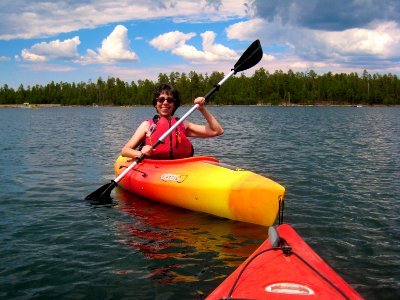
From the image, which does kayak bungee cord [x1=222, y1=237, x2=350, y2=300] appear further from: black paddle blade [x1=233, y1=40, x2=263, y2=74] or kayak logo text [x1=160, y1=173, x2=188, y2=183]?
black paddle blade [x1=233, y1=40, x2=263, y2=74]

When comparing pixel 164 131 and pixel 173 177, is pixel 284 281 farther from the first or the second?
pixel 164 131

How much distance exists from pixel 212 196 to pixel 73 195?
3383 mm

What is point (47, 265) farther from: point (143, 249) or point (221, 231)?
point (221, 231)

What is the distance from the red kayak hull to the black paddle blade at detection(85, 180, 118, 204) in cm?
501

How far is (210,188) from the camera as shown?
6914mm

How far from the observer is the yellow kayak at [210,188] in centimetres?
630

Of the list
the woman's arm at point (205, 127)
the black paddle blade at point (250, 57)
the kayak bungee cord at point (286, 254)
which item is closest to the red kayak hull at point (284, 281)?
the kayak bungee cord at point (286, 254)

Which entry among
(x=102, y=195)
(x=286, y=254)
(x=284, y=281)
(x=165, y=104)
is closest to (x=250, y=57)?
(x=165, y=104)

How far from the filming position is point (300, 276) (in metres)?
3.15

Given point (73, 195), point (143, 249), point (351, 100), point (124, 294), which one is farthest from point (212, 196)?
point (351, 100)

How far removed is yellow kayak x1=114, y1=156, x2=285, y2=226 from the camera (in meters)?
6.30

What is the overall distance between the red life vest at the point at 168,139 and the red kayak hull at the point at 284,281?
4.52 m

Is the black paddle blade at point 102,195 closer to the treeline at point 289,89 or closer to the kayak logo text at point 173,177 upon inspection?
the kayak logo text at point 173,177

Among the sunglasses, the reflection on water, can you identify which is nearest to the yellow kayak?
the reflection on water
